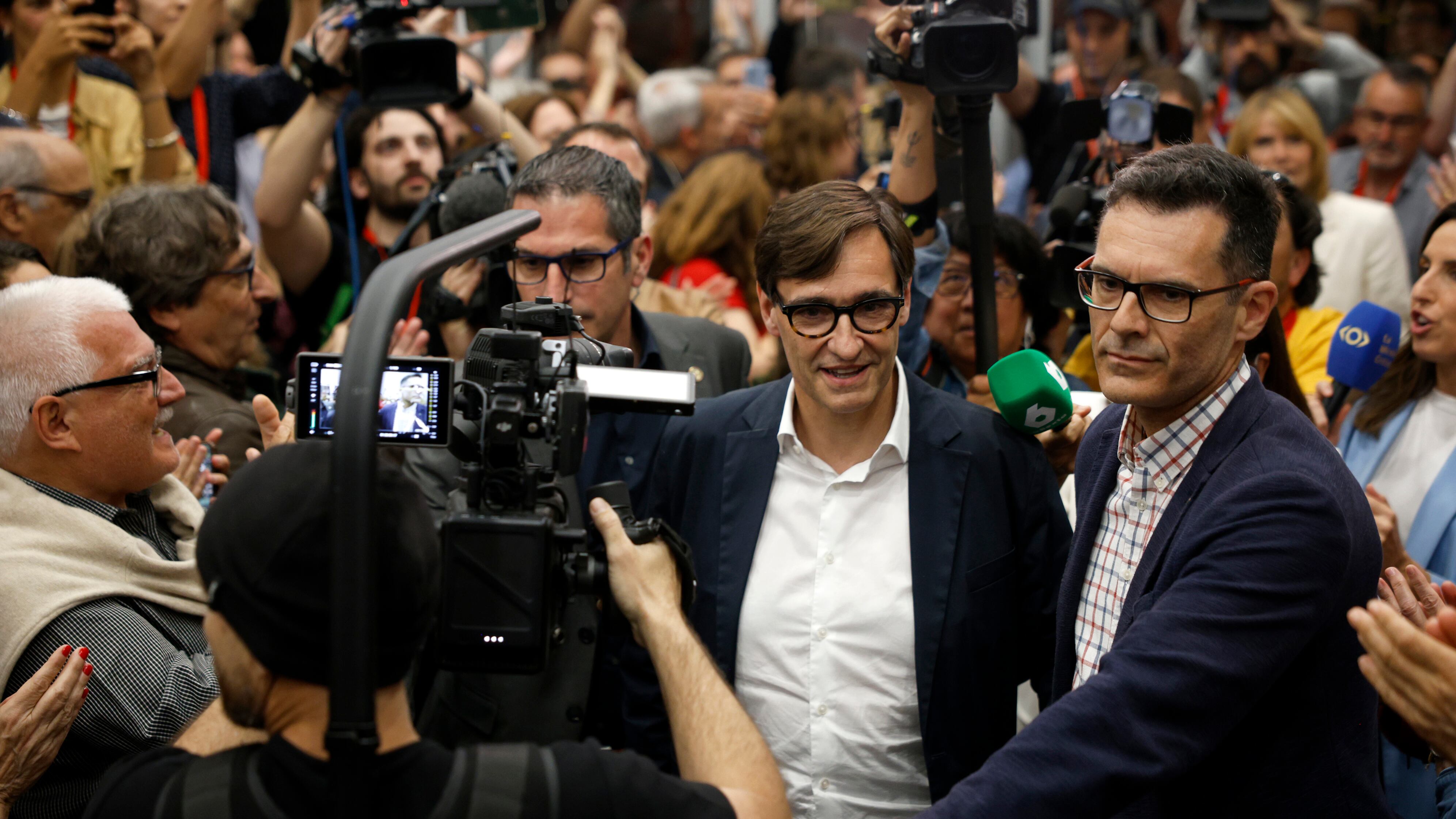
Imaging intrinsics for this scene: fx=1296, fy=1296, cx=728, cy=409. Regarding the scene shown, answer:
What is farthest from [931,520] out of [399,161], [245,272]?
[399,161]

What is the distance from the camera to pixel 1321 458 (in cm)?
204

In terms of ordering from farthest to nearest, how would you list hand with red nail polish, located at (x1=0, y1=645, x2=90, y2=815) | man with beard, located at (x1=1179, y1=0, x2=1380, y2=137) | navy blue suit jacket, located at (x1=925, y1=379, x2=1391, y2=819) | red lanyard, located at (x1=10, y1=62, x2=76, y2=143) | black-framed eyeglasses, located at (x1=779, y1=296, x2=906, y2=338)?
man with beard, located at (x1=1179, y1=0, x2=1380, y2=137), red lanyard, located at (x1=10, y1=62, x2=76, y2=143), black-framed eyeglasses, located at (x1=779, y1=296, x2=906, y2=338), hand with red nail polish, located at (x1=0, y1=645, x2=90, y2=815), navy blue suit jacket, located at (x1=925, y1=379, x2=1391, y2=819)

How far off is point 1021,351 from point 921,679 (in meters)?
0.69

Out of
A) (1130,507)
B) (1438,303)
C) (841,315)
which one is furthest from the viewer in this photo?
(1438,303)

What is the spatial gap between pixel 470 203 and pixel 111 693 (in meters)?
1.84

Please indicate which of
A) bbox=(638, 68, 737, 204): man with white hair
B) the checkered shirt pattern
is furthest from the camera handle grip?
bbox=(638, 68, 737, 204): man with white hair

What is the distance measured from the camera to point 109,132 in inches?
186

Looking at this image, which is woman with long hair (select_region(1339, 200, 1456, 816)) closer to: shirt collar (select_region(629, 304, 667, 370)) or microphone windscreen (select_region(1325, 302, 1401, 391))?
microphone windscreen (select_region(1325, 302, 1401, 391))

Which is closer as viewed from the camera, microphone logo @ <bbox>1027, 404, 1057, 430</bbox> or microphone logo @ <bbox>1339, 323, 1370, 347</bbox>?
microphone logo @ <bbox>1027, 404, 1057, 430</bbox>

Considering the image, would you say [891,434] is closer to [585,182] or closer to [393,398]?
[393,398]

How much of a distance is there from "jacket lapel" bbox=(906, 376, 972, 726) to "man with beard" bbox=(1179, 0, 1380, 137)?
4599 mm

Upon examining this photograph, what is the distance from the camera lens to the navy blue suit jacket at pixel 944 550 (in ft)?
8.10

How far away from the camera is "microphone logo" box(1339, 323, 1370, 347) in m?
3.40

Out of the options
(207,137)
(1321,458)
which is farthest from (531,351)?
(207,137)
